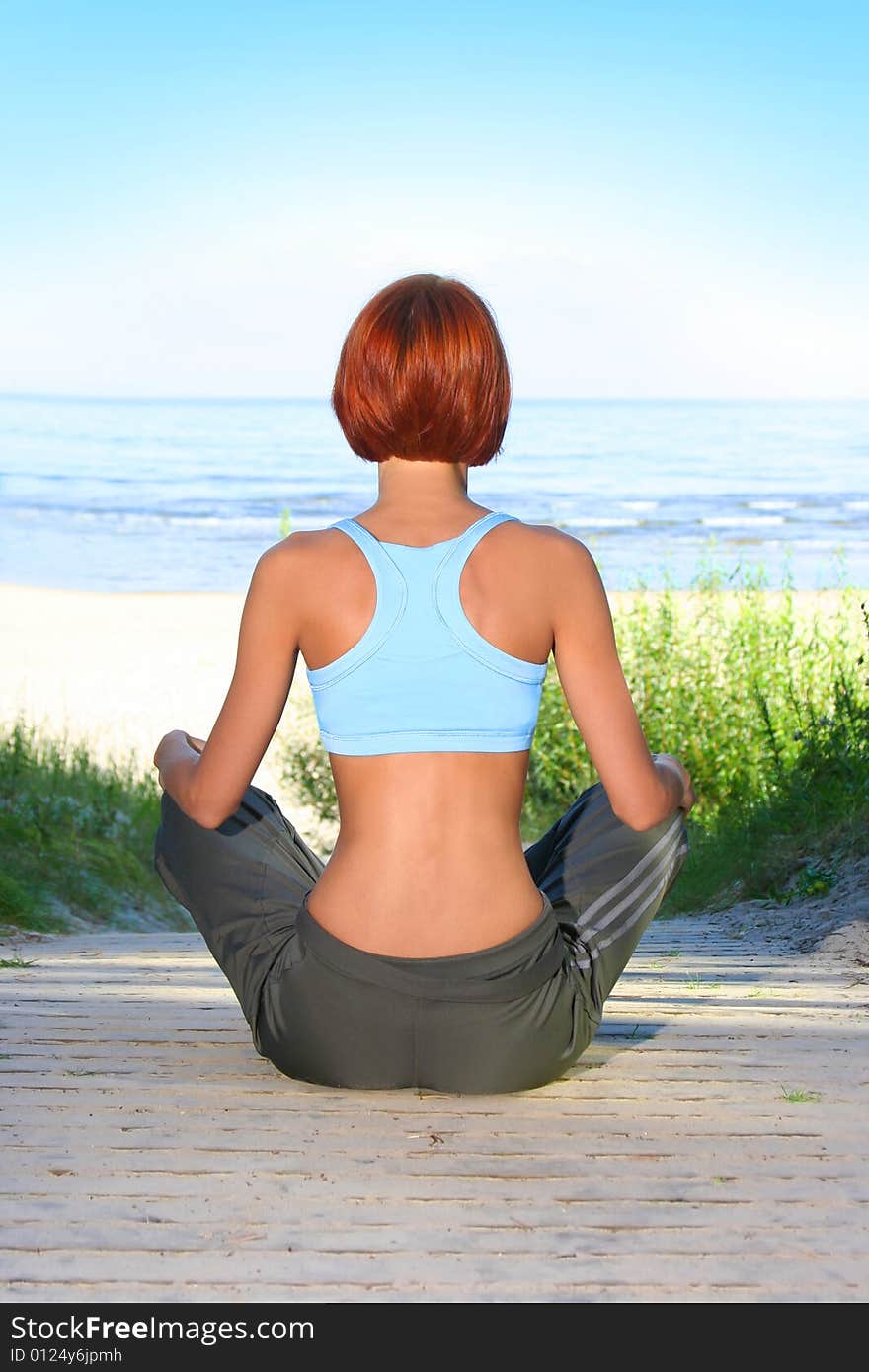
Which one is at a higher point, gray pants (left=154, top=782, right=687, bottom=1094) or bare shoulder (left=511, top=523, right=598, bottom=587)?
bare shoulder (left=511, top=523, right=598, bottom=587)

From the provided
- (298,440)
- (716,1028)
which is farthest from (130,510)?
(716,1028)

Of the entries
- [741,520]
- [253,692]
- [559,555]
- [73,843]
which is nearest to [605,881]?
[559,555]

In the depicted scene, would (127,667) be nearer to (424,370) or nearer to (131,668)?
(131,668)

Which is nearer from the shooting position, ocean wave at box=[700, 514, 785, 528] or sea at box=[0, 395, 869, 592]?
sea at box=[0, 395, 869, 592]

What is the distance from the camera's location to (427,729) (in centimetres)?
264

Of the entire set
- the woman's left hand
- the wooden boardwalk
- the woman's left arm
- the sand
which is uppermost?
the woman's left arm

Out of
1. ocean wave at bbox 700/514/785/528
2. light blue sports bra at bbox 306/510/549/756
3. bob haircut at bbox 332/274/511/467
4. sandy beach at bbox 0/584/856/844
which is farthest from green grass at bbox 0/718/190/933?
ocean wave at bbox 700/514/785/528

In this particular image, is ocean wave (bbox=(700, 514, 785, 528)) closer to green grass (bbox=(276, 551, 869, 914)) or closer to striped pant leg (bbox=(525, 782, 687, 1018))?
green grass (bbox=(276, 551, 869, 914))

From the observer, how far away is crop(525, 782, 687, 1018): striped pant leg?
293 centimetres

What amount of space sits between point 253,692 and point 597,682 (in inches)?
25.1

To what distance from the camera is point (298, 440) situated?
54250 millimetres

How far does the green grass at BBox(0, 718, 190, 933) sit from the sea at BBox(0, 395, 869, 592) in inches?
93.2
